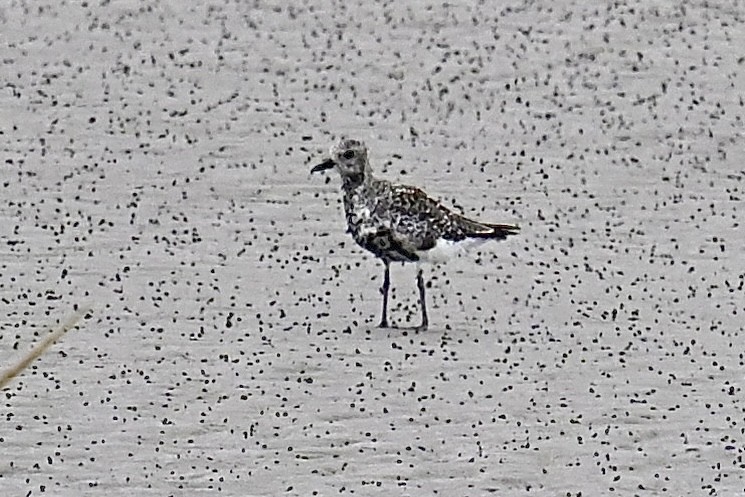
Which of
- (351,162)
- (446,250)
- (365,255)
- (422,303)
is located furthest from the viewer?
(365,255)

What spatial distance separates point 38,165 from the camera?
16.0 metres

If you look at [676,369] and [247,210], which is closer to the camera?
[676,369]

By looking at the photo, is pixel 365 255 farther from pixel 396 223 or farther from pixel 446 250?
pixel 396 223

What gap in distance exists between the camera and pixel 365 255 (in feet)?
45.0

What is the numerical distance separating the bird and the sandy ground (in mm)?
458

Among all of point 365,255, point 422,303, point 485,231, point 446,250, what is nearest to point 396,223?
point 446,250

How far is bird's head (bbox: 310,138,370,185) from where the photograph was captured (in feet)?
40.0

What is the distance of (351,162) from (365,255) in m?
1.65

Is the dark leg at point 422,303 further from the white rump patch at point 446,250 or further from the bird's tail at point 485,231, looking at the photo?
the bird's tail at point 485,231

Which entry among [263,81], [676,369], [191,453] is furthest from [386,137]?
[191,453]

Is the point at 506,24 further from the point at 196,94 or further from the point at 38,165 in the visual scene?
the point at 38,165

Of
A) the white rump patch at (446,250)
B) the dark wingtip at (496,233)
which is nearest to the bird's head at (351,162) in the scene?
the white rump patch at (446,250)

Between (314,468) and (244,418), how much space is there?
93 cm

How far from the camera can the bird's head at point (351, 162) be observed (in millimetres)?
12180
